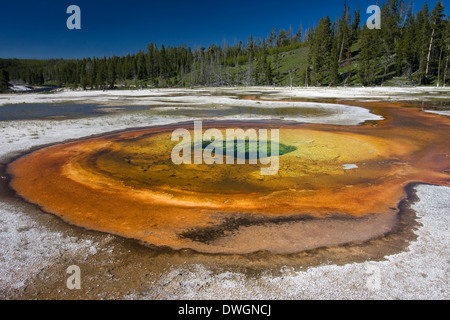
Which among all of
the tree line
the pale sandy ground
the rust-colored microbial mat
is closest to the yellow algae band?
the rust-colored microbial mat

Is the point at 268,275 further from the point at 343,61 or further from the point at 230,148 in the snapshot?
the point at 343,61

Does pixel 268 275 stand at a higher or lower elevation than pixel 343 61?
lower

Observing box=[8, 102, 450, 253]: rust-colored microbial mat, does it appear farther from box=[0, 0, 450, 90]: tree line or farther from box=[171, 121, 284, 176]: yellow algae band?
box=[0, 0, 450, 90]: tree line

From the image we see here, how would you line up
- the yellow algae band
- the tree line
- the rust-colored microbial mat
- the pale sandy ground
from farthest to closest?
the tree line, the yellow algae band, the rust-colored microbial mat, the pale sandy ground

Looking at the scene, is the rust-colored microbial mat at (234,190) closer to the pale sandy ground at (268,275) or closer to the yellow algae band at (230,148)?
the yellow algae band at (230,148)

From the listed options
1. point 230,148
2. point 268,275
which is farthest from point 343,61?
point 268,275

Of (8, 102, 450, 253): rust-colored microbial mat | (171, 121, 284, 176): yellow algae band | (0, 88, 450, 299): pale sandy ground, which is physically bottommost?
(0, 88, 450, 299): pale sandy ground

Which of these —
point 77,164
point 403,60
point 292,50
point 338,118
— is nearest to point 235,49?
point 292,50

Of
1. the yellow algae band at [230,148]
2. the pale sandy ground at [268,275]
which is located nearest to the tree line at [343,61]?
the yellow algae band at [230,148]
